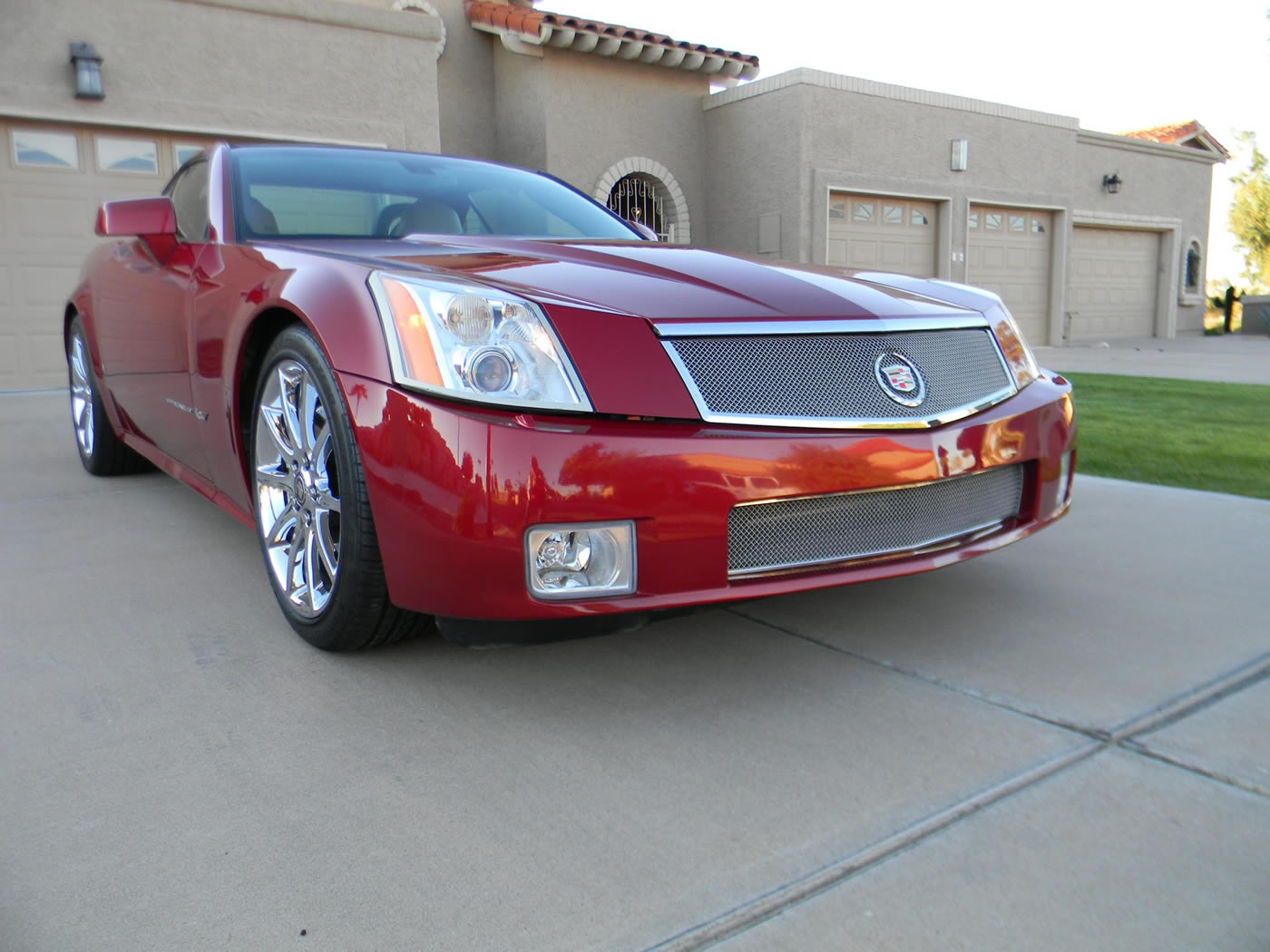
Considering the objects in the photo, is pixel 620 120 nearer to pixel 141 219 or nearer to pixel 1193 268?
pixel 141 219

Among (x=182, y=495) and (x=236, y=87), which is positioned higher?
(x=236, y=87)

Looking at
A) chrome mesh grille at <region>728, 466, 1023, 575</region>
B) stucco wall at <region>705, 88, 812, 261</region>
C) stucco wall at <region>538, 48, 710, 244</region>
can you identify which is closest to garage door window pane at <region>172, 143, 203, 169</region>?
stucco wall at <region>538, 48, 710, 244</region>

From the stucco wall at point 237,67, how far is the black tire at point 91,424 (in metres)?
5.21

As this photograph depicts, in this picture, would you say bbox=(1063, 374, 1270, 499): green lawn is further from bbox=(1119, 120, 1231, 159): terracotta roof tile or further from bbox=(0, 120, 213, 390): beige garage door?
bbox=(1119, 120, 1231, 159): terracotta roof tile

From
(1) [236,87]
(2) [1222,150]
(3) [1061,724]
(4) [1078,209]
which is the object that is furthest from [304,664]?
(2) [1222,150]

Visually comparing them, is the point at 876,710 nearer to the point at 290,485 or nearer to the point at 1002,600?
the point at 1002,600

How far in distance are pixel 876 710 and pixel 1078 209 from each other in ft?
57.7

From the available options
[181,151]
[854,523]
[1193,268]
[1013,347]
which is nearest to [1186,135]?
[1193,268]

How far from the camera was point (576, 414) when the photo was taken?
195 cm

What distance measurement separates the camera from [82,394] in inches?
189

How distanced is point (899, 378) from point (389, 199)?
70.7 inches

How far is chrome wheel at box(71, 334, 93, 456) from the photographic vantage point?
4.62m

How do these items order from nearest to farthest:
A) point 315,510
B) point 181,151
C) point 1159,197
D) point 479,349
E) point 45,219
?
point 479,349 → point 315,510 → point 45,219 → point 181,151 → point 1159,197

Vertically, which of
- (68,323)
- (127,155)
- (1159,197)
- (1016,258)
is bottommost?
(68,323)
